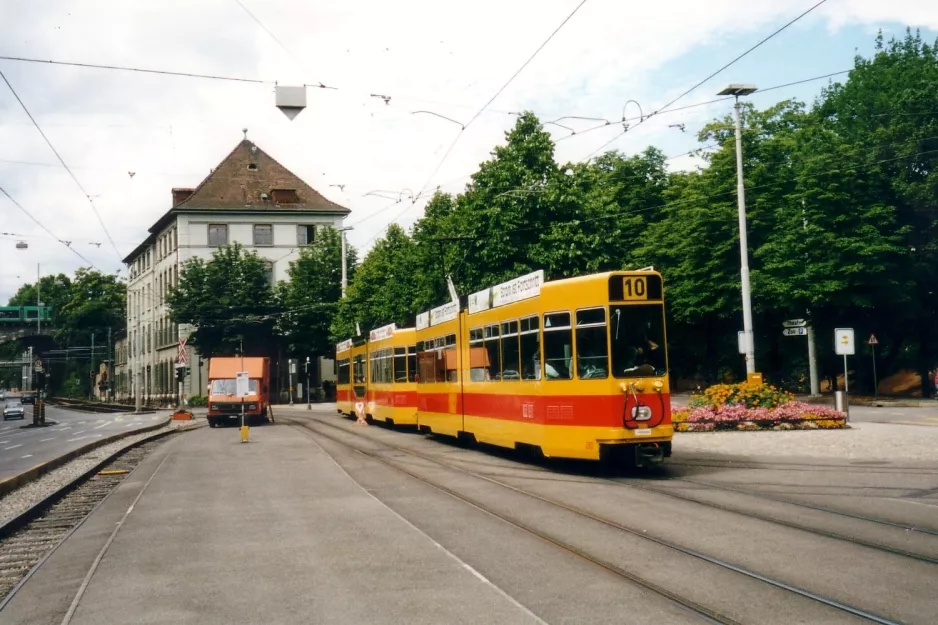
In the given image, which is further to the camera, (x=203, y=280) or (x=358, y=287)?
(x=203, y=280)

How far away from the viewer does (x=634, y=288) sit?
620 inches

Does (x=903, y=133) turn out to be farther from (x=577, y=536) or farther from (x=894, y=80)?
(x=577, y=536)

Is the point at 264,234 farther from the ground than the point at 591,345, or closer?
farther from the ground

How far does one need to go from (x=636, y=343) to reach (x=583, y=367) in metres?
0.90

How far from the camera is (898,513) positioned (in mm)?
11195

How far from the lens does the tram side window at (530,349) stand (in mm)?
17141

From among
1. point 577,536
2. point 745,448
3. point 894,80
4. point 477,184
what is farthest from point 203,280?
point 577,536

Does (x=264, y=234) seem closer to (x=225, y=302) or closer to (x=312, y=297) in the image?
(x=312, y=297)

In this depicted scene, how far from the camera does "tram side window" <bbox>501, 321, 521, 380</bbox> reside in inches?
716

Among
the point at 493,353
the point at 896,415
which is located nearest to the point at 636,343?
the point at 493,353

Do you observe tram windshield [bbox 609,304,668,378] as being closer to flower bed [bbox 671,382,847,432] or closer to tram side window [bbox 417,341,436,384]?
flower bed [bbox 671,382,847,432]

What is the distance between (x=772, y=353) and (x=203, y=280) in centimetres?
3830

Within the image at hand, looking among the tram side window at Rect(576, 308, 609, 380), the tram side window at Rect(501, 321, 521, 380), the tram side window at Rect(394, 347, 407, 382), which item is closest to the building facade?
the tram side window at Rect(394, 347, 407, 382)

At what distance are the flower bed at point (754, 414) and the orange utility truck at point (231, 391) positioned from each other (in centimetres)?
2015
